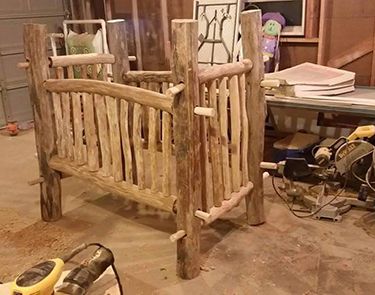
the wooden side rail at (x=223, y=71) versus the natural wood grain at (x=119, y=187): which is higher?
the wooden side rail at (x=223, y=71)

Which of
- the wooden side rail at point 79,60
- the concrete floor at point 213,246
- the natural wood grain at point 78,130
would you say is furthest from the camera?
the wooden side rail at point 79,60

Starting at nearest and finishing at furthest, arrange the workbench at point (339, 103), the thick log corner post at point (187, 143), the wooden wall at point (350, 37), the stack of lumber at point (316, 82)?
the thick log corner post at point (187, 143) < the workbench at point (339, 103) < the stack of lumber at point (316, 82) < the wooden wall at point (350, 37)

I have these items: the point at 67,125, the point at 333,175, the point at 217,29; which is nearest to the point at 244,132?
the point at 333,175

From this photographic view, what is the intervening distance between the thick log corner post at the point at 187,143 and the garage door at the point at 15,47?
10.9 ft

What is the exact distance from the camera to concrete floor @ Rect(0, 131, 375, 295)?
1922mm

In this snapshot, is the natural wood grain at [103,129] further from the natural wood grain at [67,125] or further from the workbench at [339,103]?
the workbench at [339,103]

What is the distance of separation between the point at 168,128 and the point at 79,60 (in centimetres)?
90

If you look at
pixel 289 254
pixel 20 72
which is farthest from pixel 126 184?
pixel 20 72

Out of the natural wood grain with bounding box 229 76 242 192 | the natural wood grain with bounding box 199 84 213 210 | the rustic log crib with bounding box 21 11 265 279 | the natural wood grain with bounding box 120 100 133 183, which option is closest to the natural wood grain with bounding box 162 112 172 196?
the rustic log crib with bounding box 21 11 265 279

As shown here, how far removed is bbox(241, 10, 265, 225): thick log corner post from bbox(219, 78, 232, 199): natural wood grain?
0.20m

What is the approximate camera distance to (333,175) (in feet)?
8.78

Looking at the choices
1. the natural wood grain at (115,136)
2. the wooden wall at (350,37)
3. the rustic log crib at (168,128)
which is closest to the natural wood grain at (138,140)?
the rustic log crib at (168,128)

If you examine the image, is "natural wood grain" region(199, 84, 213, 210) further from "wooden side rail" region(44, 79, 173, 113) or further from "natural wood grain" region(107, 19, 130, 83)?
"natural wood grain" region(107, 19, 130, 83)

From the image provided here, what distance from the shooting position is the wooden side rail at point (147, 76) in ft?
7.82
